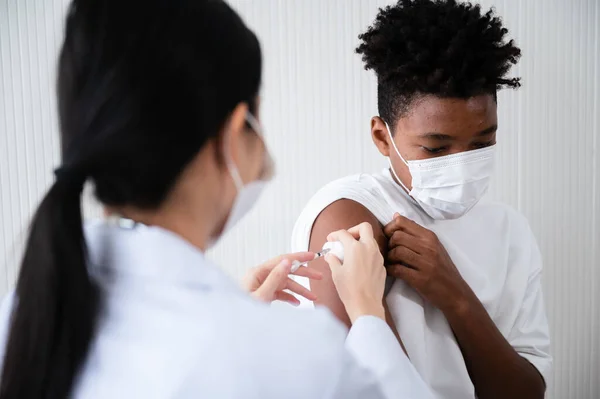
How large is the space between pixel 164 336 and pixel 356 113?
54.5 inches

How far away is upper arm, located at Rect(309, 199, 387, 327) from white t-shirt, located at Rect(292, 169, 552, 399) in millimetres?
15

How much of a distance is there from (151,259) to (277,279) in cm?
38

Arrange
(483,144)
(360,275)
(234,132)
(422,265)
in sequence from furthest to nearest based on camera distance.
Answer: (483,144) → (422,265) → (360,275) → (234,132)

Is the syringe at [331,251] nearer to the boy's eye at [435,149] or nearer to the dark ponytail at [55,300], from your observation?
the boy's eye at [435,149]

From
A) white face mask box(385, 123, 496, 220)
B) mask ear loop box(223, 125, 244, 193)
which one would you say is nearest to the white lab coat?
mask ear loop box(223, 125, 244, 193)

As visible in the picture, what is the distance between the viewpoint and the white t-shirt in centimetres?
110

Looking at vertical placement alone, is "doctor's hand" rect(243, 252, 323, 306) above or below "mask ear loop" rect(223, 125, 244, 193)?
below

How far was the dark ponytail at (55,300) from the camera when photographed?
0.56 m

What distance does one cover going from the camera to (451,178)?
115 cm

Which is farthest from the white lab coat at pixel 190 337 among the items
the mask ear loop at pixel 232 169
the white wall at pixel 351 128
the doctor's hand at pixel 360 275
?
the white wall at pixel 351 128

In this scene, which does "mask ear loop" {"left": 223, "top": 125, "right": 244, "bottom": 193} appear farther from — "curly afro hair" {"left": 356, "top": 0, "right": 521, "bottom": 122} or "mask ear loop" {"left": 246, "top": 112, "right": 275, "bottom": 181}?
"curly afro hair" {"left": 356, "top": 0, "right": 521, "bottom": 122}

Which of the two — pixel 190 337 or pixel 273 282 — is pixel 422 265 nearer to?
pixel 273 282

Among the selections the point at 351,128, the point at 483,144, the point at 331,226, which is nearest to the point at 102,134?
the point at 331,226

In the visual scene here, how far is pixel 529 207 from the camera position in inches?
76.8
